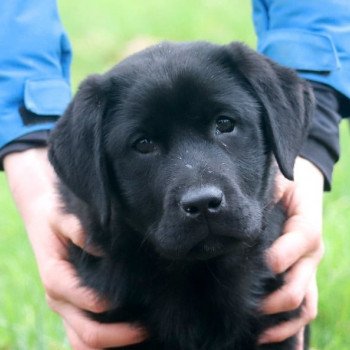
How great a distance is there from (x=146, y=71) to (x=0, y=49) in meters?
0.93

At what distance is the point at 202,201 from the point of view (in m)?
2.66

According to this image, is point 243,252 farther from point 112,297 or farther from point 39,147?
point 39,147

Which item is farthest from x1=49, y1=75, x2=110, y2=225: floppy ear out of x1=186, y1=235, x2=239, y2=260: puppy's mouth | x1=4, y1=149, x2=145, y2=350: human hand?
Result: x1=186, y1=235, x2=239, y2=260: puppy's mouth

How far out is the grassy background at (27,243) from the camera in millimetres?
3898

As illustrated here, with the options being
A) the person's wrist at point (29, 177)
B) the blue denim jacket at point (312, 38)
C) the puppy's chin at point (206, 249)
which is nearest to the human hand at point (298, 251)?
the puppy's chin at point (206, 249)

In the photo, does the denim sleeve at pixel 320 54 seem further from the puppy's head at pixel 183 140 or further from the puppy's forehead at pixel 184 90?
the puppy's forehead at pixel 184 90

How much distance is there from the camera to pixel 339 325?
3840 millimetres

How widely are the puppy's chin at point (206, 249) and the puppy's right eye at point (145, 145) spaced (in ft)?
1.09

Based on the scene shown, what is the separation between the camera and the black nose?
8.72ft

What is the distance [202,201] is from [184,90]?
0.44 m

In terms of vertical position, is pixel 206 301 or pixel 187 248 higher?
pixel 187 248

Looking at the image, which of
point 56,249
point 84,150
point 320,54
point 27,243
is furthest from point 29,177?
point 27,243

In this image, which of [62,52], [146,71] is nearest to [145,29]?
[62,52]

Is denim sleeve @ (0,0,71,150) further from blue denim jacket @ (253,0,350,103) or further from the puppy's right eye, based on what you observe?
blue denim jacket @ (253,0,350,103)
